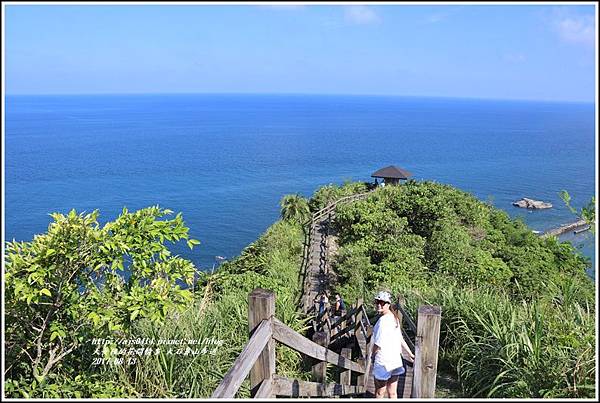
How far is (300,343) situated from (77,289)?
201 centimetres

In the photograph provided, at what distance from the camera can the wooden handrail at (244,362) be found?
9.26 feet

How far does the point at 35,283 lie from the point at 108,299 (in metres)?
0.58

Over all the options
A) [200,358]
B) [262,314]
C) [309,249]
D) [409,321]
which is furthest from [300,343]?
[309,249]

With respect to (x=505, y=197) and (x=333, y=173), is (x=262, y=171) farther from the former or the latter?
(x=505, y=197)

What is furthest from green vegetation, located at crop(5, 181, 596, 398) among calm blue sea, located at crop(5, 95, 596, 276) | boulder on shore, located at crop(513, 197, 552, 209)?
boulder on shore, located at crop(513, 197, 552, 209)

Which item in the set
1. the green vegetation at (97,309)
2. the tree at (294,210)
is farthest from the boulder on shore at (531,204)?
the green vegetation at (97,309)

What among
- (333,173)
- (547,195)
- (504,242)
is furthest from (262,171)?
(504,242)

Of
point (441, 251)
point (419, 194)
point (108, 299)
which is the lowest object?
point (441, 251)

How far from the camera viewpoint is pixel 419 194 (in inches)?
858

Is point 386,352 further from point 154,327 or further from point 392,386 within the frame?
point 154,327

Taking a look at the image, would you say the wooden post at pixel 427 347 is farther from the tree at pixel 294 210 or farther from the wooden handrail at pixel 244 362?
the tree at pixel 294 210

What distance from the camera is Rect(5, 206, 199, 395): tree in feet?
13.3

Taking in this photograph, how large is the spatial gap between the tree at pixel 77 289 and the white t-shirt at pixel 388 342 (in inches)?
65.6

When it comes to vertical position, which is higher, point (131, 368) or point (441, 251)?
point (131, 368)
